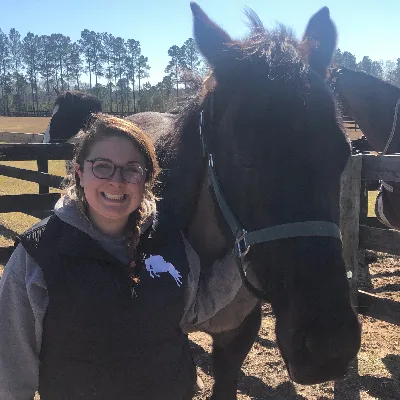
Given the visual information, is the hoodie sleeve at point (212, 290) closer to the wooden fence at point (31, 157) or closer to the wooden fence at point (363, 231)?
the wooden fence at point (363, 231)

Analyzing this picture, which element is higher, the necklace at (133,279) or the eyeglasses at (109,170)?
the eyeglasses at (109,170)

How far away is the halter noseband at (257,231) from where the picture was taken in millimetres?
1710

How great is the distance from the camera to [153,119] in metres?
4.31

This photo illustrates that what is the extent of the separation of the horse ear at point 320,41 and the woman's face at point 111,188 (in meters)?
1.06

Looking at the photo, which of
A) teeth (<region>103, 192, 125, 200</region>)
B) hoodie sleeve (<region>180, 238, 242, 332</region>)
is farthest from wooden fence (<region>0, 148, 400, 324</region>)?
teeth (<region>103, 192, 125, 200</region>)

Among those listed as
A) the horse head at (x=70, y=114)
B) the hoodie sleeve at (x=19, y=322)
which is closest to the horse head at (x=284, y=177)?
the hoodie sleeve at (x=19, y=322)

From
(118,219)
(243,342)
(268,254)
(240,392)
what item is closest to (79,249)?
(118,219)

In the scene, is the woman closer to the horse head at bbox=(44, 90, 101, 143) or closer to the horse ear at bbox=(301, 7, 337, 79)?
→ the horse ear at bbox=(301, 7, 337, 79)

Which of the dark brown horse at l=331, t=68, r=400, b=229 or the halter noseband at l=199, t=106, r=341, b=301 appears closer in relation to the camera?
the halter noseband at l=199, t=106, r=341, b=301

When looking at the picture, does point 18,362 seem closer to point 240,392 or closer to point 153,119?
point 240,392

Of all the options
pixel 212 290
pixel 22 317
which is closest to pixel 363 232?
pixel 212 290

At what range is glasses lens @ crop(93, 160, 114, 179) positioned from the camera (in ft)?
6.07

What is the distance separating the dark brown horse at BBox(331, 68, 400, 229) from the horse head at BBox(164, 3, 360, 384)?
296 centimetres

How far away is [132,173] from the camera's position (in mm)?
1907
